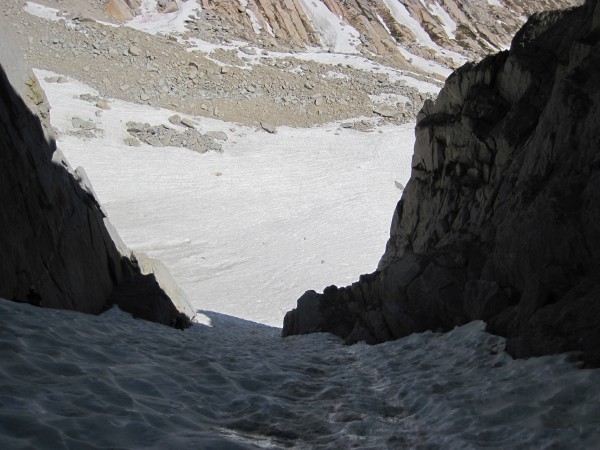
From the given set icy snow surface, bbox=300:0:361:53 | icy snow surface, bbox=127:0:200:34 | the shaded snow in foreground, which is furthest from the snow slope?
icy snow surface, bbox=300:0:361:53

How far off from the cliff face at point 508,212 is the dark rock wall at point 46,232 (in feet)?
14.3

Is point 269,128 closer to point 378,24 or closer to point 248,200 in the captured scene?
point 248,200

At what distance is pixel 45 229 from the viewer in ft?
25.8

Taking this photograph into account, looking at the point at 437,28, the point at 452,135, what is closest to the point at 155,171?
the point at 452,135

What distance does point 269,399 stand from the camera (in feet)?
17.1

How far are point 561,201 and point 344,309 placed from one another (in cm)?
673

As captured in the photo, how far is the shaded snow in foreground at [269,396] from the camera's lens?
12.1ft

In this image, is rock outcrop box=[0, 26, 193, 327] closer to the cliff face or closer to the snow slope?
the cliff face

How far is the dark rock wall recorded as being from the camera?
7012mm

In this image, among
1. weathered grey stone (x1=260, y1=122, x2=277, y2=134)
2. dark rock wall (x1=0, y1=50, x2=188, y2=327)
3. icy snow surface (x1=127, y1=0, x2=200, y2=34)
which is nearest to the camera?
dark rock wall (x1=0, y1=50, x2=188, y2=327)

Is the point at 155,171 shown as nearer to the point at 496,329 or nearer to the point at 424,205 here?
the point at 424,205

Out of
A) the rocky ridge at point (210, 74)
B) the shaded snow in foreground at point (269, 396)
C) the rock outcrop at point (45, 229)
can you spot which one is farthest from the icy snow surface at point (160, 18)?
the shaded snow in foreground at point (269, 396)

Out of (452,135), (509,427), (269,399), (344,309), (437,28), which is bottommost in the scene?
(344,309)

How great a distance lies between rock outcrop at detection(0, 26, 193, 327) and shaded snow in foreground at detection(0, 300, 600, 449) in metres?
0.89
